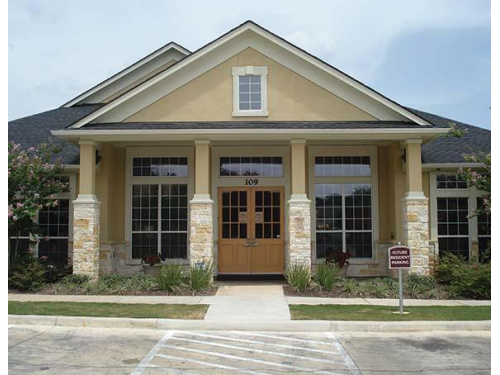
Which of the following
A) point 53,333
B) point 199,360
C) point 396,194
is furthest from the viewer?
point 396,194

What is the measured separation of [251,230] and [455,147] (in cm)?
700

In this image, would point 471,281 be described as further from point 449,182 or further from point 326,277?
point 449,182

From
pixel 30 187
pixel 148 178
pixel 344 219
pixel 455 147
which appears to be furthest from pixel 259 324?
pixel 455 147

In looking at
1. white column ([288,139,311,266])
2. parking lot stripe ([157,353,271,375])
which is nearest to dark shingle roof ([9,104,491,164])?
white column ([288,139,311,266])

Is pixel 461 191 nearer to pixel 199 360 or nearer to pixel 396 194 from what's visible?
pixel 396 194

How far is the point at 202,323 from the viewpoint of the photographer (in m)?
10.7

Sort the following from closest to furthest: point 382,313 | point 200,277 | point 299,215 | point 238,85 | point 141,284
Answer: point 382,313, point 200,277, point 141,284, point 299,215, point 238,85

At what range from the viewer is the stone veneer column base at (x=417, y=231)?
49.9 ft

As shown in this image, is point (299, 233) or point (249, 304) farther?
point (299, 233)

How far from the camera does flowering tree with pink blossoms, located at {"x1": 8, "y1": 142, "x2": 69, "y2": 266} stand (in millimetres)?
15180

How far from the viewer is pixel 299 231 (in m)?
15.2

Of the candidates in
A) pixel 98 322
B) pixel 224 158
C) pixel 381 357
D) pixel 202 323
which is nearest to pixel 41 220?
pixel 224 158

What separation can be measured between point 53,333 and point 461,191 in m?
12.5

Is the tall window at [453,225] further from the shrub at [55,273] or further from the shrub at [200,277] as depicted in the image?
the shrub at [55,273]
